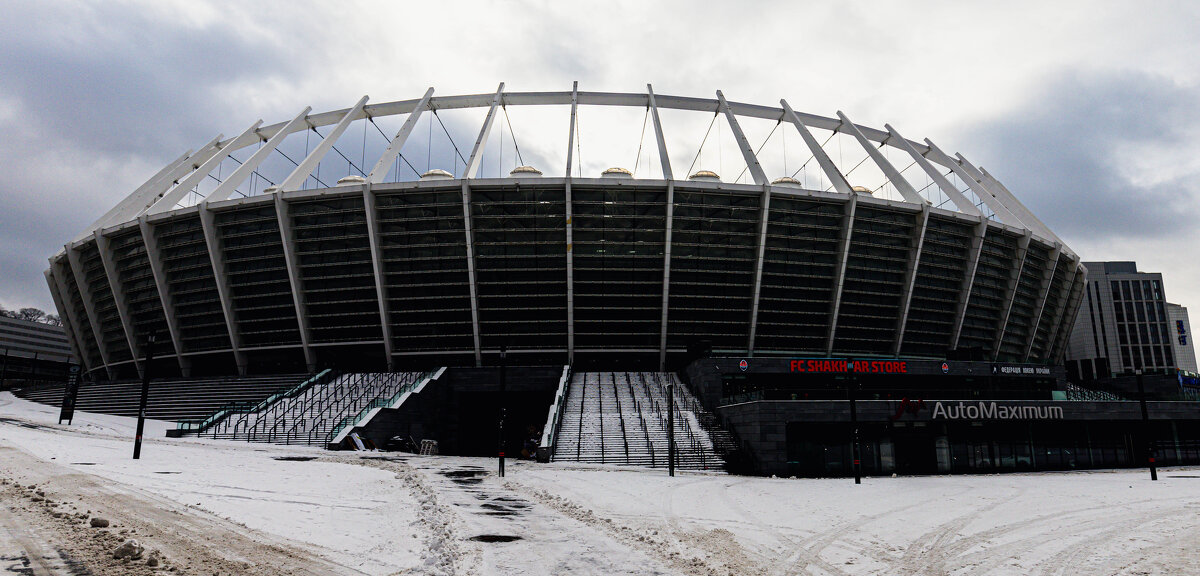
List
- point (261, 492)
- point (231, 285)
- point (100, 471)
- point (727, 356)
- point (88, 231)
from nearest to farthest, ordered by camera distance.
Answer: point (261, 492), point (100, 471), point (727, 356), point (231, 285), point (88, 231)

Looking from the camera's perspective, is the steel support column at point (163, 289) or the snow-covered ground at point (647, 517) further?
the steel support column at point (163, 289)

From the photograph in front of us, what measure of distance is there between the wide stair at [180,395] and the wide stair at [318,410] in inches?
143

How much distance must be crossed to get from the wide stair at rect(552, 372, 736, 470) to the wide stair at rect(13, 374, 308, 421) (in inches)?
779

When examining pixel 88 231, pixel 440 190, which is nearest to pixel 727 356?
pixel 440 190

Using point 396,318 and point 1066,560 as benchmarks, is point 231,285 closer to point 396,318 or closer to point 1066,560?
point 396,318

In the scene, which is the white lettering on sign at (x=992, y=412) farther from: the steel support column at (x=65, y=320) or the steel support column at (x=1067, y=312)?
the steel support column at (x=65, y=320)

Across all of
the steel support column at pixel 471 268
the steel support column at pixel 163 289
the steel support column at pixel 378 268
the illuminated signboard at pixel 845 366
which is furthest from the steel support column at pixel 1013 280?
the steel support column at pixel 163 289

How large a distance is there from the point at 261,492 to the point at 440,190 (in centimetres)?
3047

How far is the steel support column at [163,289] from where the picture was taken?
44656 millimetres

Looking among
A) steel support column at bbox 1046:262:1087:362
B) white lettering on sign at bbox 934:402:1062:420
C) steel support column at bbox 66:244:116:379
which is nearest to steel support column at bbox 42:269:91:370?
steel support column at bbox 66:244:116:379

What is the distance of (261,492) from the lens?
13344mm

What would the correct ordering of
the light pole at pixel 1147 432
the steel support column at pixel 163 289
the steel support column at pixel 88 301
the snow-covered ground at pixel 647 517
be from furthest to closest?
the steel support column at pixel 88 301, the steel support column at pixel 163 289, the light pole at pixel 1147 432, the snow-covered ground at pixel 647 517

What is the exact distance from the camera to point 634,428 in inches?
1236

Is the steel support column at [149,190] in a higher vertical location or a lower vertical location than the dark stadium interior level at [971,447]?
higher
